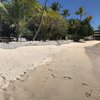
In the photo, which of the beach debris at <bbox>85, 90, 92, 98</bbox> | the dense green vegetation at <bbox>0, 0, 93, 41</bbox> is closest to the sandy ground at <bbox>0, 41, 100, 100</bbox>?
the beach debris at <bbox>85, 90, 92, 98</bbox>

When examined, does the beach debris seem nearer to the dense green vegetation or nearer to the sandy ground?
the sandy ground

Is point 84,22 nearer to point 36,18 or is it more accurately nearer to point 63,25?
point 63,25

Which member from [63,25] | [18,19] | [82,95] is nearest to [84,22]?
[63,25]

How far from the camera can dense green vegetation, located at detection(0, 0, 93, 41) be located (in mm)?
28188

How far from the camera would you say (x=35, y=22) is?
3500 cm

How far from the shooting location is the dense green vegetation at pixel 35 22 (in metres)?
28.2

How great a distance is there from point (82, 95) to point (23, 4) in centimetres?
2118

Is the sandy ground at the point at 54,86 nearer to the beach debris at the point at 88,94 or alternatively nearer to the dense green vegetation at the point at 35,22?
the beach debris at the point at 88,94

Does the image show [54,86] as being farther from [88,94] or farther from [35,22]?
[35,22]

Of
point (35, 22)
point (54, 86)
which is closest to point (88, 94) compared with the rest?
point (54, 86)

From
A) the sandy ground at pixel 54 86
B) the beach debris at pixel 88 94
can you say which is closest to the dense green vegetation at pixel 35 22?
the sandy ground at pixel 54 86

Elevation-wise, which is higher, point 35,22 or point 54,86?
point 35,22

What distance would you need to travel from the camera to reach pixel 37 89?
8.84 m

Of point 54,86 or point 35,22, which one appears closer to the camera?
point 54,86
